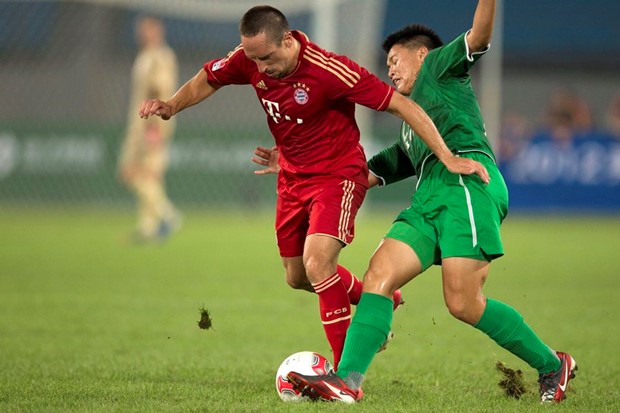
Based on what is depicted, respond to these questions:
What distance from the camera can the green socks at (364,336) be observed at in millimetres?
5176

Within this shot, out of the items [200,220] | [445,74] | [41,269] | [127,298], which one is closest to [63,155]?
[200,220]

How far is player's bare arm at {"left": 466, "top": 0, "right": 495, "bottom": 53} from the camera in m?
5.09

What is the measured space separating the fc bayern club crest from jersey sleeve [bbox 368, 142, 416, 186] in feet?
2.16

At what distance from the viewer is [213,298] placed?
9633 millimetres

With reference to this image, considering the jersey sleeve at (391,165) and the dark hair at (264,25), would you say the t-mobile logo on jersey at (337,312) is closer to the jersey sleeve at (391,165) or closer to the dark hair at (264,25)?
the jersey sleeve at (391,165)

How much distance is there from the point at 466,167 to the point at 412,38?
0.99m

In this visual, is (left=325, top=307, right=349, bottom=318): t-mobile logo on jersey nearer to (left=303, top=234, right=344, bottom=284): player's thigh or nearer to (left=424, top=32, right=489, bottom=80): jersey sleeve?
(left=303, top=234, right=344, bottom=284): player's thigh

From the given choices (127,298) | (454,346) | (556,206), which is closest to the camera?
(454,346)

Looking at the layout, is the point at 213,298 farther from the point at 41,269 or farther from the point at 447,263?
the point at 447,263

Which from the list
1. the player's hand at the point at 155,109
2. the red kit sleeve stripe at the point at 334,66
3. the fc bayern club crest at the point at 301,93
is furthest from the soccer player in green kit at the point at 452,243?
the player's hand at the point at 155,109

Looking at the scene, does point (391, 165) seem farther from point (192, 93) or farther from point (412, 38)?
point (192, 93)

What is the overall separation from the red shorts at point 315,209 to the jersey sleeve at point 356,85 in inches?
20.8

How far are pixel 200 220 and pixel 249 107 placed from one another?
7.79 ft

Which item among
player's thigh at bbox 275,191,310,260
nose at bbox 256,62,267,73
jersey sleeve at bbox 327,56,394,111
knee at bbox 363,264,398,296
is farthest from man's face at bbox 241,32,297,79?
knee at bbox 363,264,398,296
